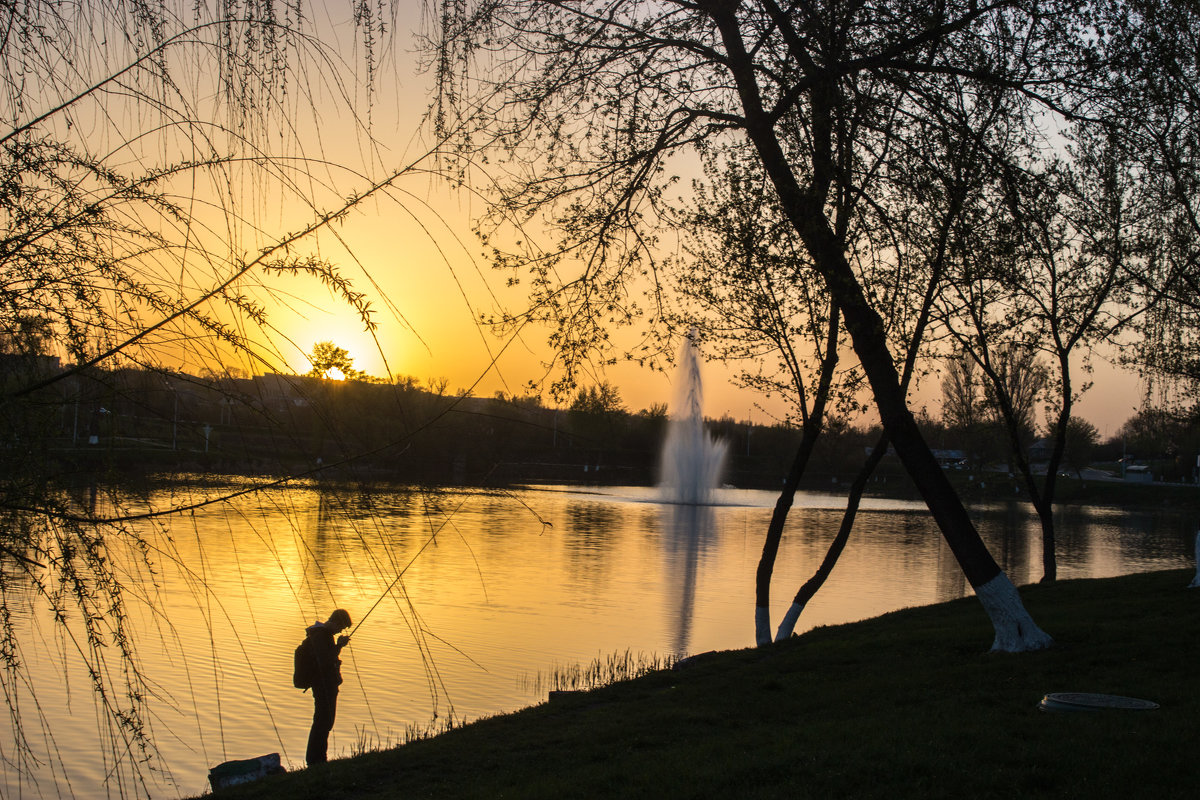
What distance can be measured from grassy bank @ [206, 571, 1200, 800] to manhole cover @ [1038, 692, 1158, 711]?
0.16 meters

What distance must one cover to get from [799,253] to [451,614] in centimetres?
1241

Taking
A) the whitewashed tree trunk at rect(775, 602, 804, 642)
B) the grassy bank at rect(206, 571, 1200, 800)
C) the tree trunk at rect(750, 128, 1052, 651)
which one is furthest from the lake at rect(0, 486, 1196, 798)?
the whitewashed tree trunk at rect(775, 602, 804, 642)

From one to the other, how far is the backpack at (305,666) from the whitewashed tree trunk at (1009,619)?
673 cm

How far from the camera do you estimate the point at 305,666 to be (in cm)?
899

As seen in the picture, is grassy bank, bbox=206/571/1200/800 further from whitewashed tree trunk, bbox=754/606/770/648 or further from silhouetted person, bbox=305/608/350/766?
whitewashed tree trunk, bbox=754/606/770/648

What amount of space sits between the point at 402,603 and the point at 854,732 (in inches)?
446

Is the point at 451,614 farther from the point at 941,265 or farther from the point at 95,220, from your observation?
the point at 95,220

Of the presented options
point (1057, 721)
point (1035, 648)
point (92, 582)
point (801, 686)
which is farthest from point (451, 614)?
point (92, 582)

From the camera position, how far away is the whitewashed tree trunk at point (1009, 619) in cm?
1059

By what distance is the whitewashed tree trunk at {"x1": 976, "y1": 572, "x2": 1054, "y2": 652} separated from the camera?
10.6 metres

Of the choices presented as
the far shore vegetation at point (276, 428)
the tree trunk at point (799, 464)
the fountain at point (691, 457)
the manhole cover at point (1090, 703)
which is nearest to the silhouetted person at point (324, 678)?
the far shore vegetation at point (276, 428)

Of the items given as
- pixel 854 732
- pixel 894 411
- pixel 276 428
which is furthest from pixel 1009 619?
pixel 276 428

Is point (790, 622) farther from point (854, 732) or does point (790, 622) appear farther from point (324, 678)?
point (324, 678)

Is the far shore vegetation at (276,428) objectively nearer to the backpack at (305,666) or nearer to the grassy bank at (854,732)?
the grassy bank at (854,732)
